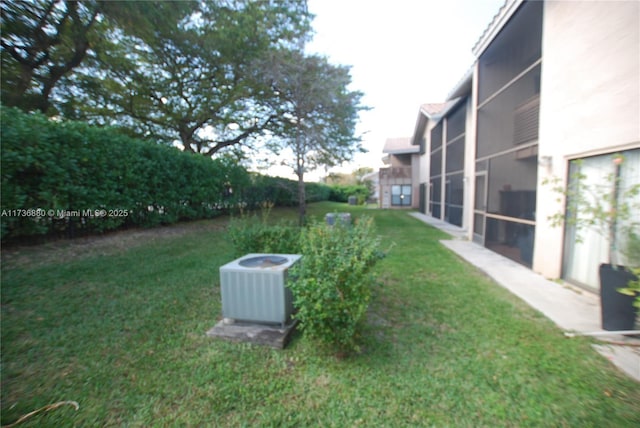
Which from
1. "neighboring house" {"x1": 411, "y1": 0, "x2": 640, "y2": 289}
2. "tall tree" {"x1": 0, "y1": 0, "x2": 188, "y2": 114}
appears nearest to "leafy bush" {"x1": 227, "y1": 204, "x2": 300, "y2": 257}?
"neighboring house" {"x1": 411, "y1": 0, "x2": 640, "y2": 289}

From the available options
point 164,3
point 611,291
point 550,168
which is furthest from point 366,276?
point 164,3

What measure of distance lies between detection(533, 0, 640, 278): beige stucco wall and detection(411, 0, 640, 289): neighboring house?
0.5 inches

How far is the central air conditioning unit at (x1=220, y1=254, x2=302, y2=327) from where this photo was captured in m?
2.55

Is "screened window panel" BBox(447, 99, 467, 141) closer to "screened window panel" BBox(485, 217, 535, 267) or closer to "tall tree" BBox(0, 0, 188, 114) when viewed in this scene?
"screened window panel" BBox(485, 217, 535, 267)

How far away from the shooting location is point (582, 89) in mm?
3553

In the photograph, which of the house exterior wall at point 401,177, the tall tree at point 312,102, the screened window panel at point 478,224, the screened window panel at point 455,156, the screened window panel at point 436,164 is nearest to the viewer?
the screened window panel at point 478,224

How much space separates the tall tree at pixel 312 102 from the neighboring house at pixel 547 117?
4.47 metres

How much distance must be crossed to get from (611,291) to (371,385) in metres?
2.81

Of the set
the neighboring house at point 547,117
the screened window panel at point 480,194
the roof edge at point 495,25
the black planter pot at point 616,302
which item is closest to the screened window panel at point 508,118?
the neighboring house at point 547,117

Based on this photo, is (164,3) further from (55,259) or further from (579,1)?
(579,1)

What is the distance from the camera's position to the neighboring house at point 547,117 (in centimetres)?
307

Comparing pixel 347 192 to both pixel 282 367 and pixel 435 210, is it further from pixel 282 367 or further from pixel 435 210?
pixel 282 367

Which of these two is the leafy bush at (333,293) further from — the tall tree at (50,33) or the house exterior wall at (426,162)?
the house exterior wall at (426,162)

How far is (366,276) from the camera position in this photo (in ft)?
7.14
